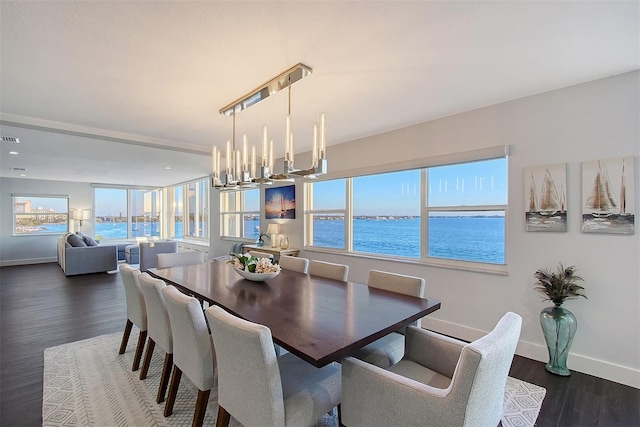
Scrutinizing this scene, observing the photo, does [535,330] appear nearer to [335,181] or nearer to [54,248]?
[335,181]

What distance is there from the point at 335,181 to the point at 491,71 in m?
2.75

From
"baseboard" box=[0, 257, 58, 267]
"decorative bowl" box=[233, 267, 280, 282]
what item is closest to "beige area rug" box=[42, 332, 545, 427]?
"decorative bowl" box=[233, 267, 280, 282]

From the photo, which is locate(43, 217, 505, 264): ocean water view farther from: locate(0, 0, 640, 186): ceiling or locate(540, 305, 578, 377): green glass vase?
locate(0, 0, 640, 186): ceiling

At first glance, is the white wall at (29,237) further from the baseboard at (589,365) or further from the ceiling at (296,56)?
the baseboard at (589,365)

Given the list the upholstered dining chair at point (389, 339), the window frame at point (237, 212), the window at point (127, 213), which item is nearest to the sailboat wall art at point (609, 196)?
the upholstered dining chair at point (389, 339)

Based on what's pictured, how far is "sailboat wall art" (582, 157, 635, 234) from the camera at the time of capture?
2.25m

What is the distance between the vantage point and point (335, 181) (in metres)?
4.71

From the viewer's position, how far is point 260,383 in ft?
4.07

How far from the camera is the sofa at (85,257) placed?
6.34 m

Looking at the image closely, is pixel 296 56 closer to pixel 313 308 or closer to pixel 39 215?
pixel 313 308

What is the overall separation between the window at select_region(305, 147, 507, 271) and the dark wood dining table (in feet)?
5.04

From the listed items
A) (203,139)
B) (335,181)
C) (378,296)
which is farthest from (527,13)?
(203,139)

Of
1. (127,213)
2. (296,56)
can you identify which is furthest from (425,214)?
(127,213)

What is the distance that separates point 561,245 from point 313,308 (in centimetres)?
232
